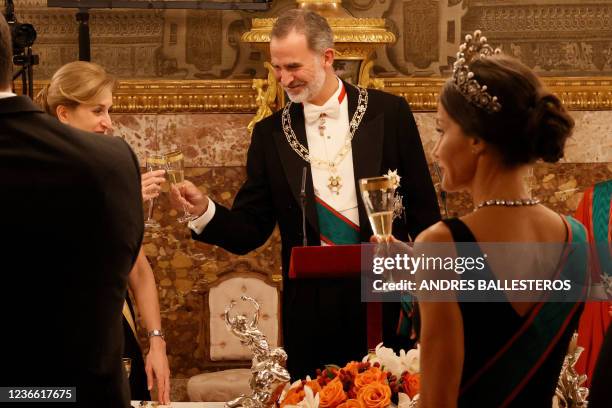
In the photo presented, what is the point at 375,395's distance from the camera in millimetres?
2352

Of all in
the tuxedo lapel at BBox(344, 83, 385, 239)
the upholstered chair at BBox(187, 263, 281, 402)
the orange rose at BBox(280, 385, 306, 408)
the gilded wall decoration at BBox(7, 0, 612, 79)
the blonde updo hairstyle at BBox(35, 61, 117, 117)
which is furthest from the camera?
the gilded wall decoration at BBox(7, 0, 612, 79)

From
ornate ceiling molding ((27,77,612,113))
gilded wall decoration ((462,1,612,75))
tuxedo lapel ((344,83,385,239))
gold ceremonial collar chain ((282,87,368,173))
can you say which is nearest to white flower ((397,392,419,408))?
tuxedo lapel ((344,83,385,239))

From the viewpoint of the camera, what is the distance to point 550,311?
1.83m

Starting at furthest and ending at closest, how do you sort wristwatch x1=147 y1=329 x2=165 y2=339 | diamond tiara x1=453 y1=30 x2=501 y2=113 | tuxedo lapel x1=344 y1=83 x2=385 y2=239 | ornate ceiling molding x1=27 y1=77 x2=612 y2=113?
ornate ceiling molding x1=27 y1=77 x2=612 y2=113, tuxedo lapel x1=344 y1=83 x2=385 y2=239, wristwatch x1=147 y1=329 x2=165 y2=339, diamond tiara x1=453 y1=30 x2=501 y2=113

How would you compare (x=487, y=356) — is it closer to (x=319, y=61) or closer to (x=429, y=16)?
(x=319, y=61)

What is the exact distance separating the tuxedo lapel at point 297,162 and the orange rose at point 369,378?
134 centimetres

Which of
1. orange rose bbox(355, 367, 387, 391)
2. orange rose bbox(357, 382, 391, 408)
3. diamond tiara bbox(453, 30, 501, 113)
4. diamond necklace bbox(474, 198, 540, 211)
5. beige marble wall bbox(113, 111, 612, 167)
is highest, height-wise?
beige marble wall bbox(113, 111, 612, 167)

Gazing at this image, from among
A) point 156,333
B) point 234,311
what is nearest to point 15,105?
point 156,333

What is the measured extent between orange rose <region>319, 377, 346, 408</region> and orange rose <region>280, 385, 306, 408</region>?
83 mm

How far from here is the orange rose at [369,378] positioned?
2.39 metres

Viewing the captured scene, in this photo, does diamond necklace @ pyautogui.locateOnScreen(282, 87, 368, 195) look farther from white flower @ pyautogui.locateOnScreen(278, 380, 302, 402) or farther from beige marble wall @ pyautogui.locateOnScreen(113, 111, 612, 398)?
beige marble wall @ pyautogui.locateOnScreen(113, 111, 612, 398)

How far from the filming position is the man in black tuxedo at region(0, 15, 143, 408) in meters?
1.74

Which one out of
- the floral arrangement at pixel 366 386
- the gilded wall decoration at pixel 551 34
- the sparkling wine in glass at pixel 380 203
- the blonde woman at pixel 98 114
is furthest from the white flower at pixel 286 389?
the gilded wall decoration at pixel 551 34

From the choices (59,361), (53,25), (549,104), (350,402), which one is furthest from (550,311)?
(53,25)
